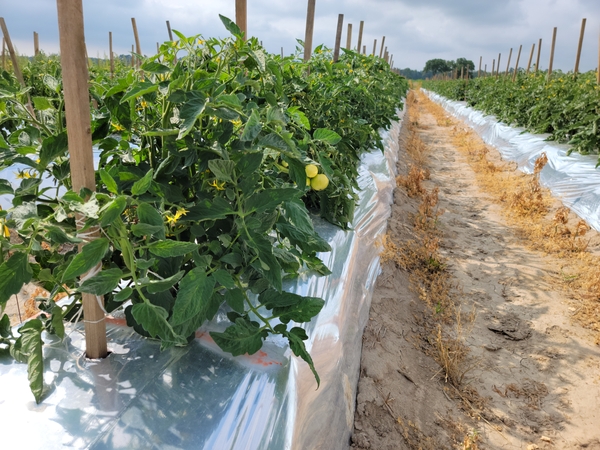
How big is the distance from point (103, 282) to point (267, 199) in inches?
16.2

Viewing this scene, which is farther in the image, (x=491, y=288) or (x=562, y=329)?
(x=491, y=288)

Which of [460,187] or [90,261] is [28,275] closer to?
[90,261]

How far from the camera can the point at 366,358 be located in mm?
2336

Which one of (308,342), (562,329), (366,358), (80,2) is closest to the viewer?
(80,2)

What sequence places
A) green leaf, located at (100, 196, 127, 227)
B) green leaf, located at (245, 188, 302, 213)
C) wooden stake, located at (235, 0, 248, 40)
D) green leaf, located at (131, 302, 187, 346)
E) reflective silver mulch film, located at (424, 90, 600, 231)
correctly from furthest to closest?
1. reflective silver mulch film, located at (424, 90, 600, 231)
2. wooden stake, located at (235, 0, 248, 40)
3. green leaf, located at (245, 188, 302, 213)
4. green leaf, located at (131, 302, 187, 346)
5. green leaf, located at (100, 196, 127, 227)

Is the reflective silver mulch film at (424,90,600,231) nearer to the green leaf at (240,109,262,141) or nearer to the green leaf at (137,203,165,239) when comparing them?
the green leaf at (240,109,262,141)

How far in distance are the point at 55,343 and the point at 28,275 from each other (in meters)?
0.40

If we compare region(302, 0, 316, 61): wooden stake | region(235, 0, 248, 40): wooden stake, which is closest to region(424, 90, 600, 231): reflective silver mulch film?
region(302, 0, 316, 61): wooden stake

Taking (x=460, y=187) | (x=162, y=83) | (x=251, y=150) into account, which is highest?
(x=162, y=83)

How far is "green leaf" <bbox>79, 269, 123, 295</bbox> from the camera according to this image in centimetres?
91

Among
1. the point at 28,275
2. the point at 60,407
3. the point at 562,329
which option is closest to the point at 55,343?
the point at 60,407

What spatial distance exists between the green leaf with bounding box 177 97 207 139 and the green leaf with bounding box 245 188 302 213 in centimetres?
23

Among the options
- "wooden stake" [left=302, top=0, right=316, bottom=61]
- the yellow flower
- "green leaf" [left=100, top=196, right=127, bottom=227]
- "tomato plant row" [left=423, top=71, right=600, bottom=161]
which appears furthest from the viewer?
"tomato plant row" [left=423, top=71, right=600, bottom=161]

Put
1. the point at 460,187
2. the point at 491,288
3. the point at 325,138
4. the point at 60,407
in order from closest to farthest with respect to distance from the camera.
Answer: the point at 60,407 → the point at 325,138 → the point at 491,288 → the point at 460,187
